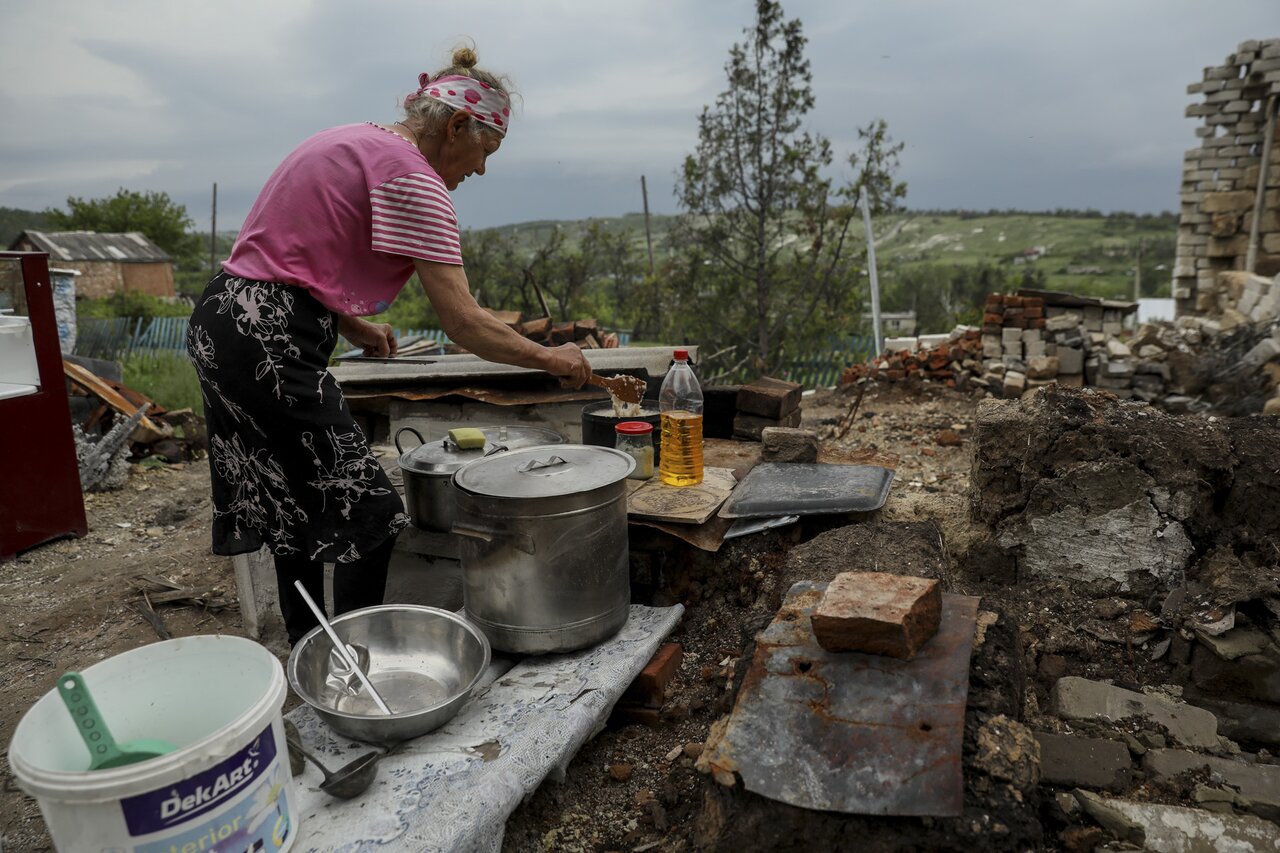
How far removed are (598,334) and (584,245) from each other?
13355 millimetres

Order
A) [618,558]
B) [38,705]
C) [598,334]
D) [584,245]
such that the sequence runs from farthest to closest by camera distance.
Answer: [584,245]
[598,334]
[618,558]
[38,705]

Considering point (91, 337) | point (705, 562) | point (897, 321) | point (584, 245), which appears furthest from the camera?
point (897, 321)

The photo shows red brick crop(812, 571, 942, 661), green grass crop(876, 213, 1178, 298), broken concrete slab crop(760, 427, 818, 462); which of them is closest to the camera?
red brick crop(812, 571, 942, 661)

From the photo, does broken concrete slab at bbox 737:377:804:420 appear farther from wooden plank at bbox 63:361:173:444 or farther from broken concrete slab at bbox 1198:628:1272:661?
wooden plank at bbox 63:361:173:444

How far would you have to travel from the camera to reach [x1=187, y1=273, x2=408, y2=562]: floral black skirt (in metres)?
2.46

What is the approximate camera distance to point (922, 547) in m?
2.94

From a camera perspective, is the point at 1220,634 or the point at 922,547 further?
the point at 922,547

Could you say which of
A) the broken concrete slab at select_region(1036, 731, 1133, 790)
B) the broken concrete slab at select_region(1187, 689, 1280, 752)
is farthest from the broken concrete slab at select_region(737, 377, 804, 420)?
the broken concrete slab at select_region(1036, 731, 1133, 790)

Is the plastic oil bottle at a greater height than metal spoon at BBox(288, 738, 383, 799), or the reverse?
the plastic oil bottle

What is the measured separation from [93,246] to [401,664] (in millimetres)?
40811

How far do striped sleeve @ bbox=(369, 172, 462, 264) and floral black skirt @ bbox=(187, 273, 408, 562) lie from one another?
1.12 ft

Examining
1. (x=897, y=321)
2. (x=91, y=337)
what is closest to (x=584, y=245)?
(x=91, y=337)

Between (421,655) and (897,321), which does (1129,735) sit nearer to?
(421,655)

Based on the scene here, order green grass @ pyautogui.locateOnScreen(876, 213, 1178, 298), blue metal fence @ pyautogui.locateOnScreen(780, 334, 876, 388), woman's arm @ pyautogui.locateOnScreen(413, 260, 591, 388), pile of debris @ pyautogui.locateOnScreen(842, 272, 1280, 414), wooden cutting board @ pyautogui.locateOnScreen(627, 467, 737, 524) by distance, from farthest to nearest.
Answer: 1. green grass @ pyautogui.locateOnScreen(876, 213, 1178, 298)
2. blue metal fence @ pyautogui.locateOnScreen(780, 334, 876, 388)
3. pile of debris @ pyautogui.locateOnScreen(842, 272, 1280, 414)
4. wooden cutting board @ pyautogui.locateOnScreen(627, 467, 737, 524)
5. woman's arm @ pyautogui.locateOnScreen(413, 260, 591, 388)
